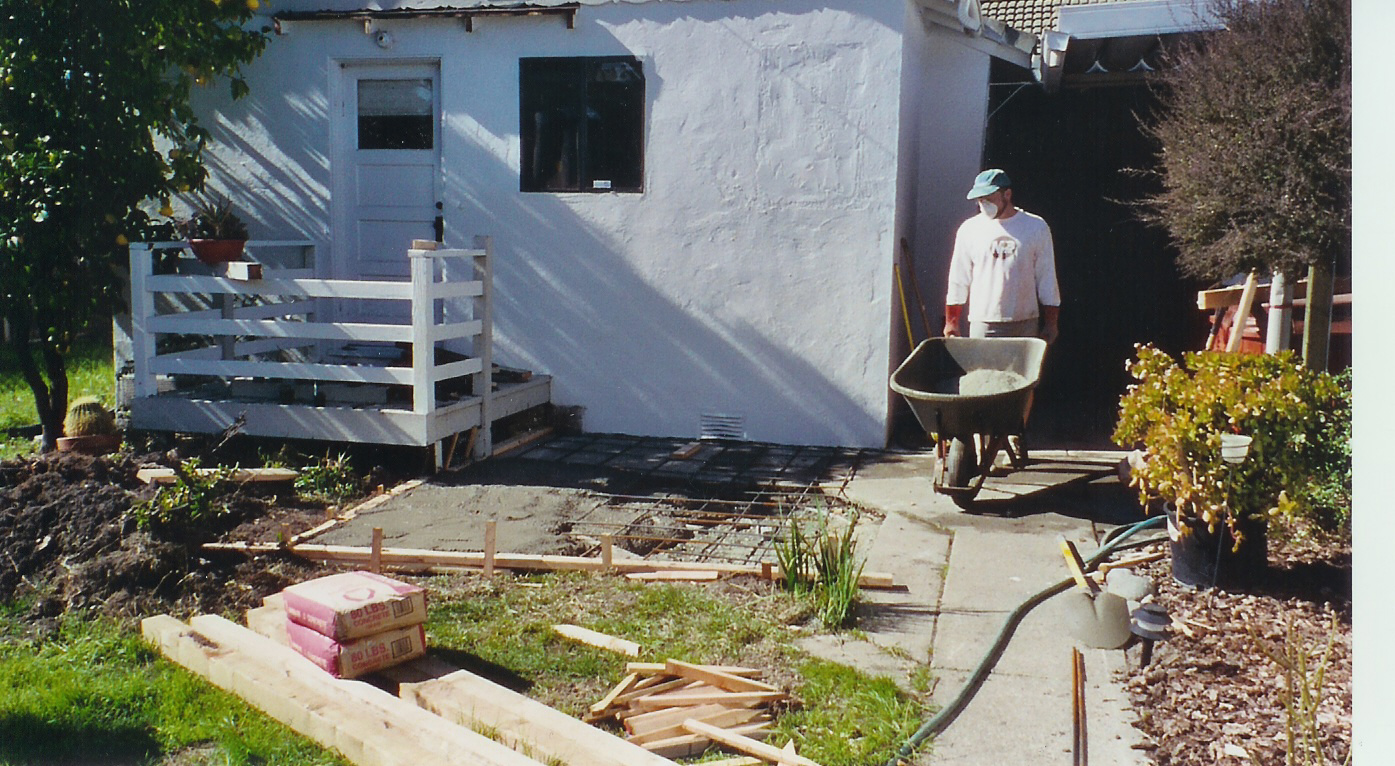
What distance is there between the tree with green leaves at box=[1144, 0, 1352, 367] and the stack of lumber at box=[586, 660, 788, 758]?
392 cm

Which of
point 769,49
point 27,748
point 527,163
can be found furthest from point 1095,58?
point 27,748

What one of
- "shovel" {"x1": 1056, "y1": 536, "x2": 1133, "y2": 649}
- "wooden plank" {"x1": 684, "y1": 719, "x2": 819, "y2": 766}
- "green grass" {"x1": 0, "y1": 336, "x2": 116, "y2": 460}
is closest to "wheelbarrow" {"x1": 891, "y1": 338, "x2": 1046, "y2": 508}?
"shovel" {"x1": 1056, "y1": 536, "x2": 1133, "y2": 649}

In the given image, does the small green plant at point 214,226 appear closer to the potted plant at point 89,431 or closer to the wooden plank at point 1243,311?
the potted plant at point 89,431

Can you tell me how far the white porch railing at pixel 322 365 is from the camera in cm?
786

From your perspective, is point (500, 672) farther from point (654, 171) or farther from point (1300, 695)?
point (654, 171)

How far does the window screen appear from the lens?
9.84 m

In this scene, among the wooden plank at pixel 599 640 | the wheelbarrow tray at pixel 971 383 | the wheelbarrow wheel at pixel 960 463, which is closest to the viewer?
the wooden plank at pixel 599 640

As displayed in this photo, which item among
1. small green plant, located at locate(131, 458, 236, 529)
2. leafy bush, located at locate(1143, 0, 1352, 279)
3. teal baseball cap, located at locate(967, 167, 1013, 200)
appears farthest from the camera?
teal baseball cap, located at locate(967, 167, 1013, 200)

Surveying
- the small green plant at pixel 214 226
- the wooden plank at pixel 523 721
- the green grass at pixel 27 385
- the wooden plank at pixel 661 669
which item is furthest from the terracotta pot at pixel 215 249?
the wooden plank at pixel 661 669

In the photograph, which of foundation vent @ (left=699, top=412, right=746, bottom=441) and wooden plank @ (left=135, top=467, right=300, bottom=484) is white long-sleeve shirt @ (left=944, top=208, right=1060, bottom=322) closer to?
foundation vent @ (left=699, top=412, right=746, bottom=441)

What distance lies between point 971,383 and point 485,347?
11.0 feet

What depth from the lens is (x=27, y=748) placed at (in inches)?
157
